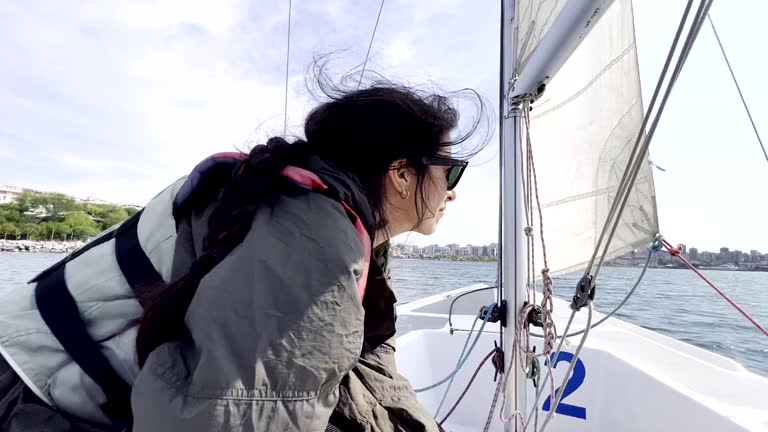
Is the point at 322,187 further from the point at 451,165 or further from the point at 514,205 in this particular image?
the point at 514,205

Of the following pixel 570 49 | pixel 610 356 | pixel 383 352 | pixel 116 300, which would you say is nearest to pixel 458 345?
pixel 610 356

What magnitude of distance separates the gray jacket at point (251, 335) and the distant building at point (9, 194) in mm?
15163

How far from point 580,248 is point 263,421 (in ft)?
5.59

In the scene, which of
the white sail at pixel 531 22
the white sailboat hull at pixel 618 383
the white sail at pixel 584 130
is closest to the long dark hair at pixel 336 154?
the white sail at pixel 531 22

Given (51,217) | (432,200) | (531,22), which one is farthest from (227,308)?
(51,217)

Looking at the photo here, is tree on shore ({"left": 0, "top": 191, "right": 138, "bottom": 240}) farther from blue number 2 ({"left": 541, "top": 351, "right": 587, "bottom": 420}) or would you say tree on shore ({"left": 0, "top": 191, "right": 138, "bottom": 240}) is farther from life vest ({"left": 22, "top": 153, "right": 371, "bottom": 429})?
life vest ({"left": 22, "top": 153, "right": 371, "bottom": 429})

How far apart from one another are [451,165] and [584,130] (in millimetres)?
1198

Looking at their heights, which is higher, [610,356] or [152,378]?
[152,378]

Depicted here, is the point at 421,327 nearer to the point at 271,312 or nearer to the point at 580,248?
the point at 580,248

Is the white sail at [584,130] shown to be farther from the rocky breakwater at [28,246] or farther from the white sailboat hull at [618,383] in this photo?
the rocky breakwater at [28,246]

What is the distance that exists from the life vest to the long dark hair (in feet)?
0.14

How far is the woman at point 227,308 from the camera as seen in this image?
394 millimetres

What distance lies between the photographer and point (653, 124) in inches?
30.2

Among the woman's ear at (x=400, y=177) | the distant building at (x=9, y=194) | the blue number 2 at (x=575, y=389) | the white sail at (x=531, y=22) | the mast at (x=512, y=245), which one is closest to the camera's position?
the woman's ear at (x=400, y=177)
